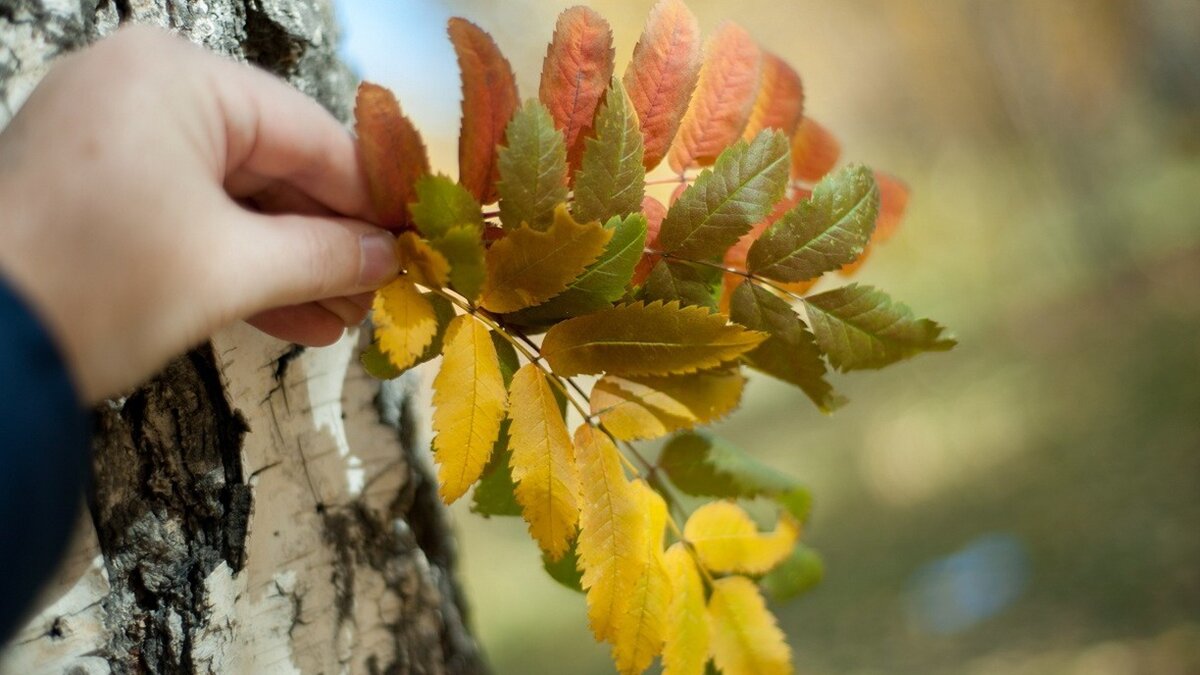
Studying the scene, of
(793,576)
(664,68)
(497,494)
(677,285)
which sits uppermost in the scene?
(664,68)

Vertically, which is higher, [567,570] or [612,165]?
[612,165]

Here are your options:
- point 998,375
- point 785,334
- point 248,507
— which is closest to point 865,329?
point 785,334

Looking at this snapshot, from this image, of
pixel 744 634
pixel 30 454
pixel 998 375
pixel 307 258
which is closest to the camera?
pixel 30 454

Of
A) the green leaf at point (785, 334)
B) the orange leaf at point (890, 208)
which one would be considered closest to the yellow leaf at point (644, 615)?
the green leaf at point (785, 334)

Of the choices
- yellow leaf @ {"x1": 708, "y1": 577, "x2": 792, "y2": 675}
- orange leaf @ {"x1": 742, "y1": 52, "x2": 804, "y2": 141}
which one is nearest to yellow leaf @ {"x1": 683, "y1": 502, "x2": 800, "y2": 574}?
yellow leaf @ {"x1": 708, "y1": 577, "x2": 792, "y2": 675}

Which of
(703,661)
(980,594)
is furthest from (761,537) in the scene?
(980,594)

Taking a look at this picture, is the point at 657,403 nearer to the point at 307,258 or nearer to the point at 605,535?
the point at 605,535

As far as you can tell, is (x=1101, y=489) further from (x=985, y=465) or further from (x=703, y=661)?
(x=703, y=661)
